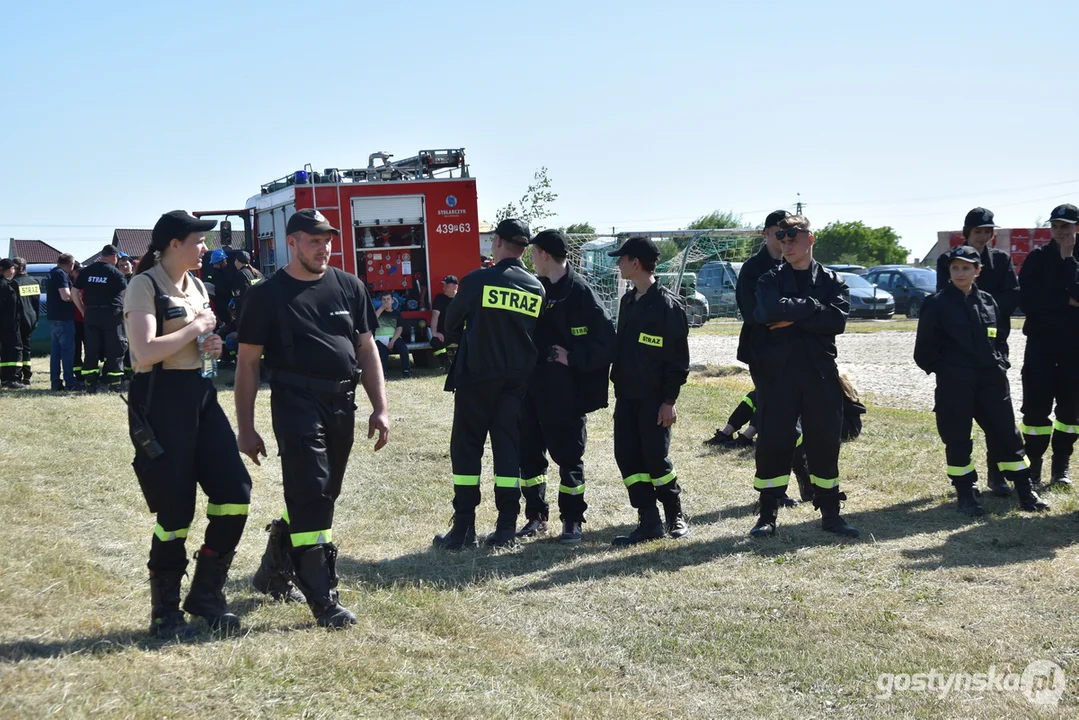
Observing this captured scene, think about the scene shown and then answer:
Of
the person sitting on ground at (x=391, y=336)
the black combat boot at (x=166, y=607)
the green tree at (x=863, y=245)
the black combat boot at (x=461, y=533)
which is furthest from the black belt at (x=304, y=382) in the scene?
the green tree at (x=863, y=245)

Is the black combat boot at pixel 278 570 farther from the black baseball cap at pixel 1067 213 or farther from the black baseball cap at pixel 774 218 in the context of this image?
the black baseball cap at pixel 1067 213

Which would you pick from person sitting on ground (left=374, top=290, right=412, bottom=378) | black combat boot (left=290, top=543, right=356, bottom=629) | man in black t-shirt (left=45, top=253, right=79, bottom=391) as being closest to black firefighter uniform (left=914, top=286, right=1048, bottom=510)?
black combat boot (left=290, top=543, right=356, bottom=629)

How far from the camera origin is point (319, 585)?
15.9 feet

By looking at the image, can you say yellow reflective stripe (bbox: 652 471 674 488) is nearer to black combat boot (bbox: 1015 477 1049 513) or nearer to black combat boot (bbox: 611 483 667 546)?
black combat boot (bbox: 611 483 667 546)

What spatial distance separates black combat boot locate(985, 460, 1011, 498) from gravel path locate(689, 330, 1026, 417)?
3.68 m

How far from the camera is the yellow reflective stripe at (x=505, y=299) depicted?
6.30m

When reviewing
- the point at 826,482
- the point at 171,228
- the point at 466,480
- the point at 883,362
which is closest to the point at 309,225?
the point at 171,228

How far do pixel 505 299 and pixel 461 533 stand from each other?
58.5 inches

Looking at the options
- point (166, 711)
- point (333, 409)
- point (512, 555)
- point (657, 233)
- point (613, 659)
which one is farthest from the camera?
point (657, 233)

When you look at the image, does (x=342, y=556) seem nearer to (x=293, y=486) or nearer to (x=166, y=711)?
(x=293, y=486)

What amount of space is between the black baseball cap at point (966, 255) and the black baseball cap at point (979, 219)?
1.48 ft

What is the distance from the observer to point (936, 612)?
196 inches

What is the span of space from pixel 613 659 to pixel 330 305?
2.08 m

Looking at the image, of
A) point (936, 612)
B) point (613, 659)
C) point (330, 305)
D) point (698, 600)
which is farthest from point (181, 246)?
point (936, 612)
